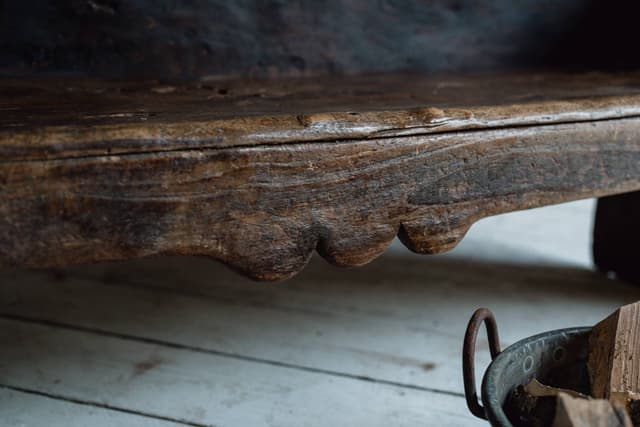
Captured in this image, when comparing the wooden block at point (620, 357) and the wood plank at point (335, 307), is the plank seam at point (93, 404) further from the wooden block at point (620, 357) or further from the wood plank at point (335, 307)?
the wooden block at point (620, 357)

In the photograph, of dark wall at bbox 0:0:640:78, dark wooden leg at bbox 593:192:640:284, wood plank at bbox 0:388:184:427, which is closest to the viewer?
wood plank at bbox 0:388:184:427

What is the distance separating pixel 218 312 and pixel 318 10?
1.92ft

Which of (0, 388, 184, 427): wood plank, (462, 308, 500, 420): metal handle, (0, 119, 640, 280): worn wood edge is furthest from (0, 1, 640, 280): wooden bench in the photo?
(0, 388, 184, 427): wood plank

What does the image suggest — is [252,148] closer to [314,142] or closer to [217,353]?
[314,142]

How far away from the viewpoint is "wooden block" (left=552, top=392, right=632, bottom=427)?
0.59 metres

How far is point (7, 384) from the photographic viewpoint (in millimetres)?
1018

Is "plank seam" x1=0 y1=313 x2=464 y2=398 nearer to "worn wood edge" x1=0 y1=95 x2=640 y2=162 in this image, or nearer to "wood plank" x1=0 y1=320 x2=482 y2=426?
"wood plank" x1=0 y1=320 x2=482 y2=426

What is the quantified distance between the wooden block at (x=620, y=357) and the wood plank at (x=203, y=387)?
0.26 m

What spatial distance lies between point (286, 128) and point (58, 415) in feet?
1.54

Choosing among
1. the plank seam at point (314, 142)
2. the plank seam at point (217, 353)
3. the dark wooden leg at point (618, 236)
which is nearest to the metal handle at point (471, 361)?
the plank seam at point (314, 142)

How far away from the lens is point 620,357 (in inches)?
29.0

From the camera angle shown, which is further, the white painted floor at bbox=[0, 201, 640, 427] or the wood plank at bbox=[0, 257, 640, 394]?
the wood plank at bbox=[0, 257, 640, 394]

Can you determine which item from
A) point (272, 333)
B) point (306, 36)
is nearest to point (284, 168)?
point (272, 333)

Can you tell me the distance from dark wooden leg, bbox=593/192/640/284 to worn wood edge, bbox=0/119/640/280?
42 cm
